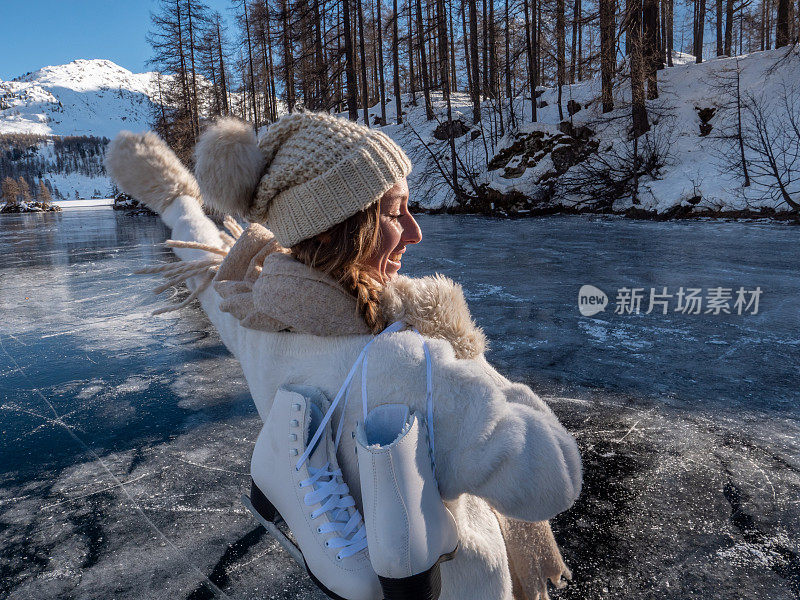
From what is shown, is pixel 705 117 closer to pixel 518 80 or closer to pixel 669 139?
pixel 669 139

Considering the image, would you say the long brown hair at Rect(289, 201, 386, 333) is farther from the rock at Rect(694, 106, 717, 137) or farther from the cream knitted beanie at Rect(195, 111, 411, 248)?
the rock at Rect(694, 106, 717, 137)

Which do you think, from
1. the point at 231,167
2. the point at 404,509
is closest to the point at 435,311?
the point at 404,509

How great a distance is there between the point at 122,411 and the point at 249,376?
2.46m

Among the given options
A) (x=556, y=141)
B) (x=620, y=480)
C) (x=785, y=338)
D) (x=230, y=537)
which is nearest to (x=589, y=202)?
(x=556, y=141)

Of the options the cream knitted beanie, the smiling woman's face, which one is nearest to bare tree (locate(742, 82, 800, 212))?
the smiling woman's face

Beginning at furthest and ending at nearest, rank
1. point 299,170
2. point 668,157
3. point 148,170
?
1. point 668,157
2. point 148,170
3. point 299,170

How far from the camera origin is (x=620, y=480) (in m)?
2.53

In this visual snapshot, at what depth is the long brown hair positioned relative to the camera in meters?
1.18

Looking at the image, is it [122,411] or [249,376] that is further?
[122,411]

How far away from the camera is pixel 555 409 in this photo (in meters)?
3.24

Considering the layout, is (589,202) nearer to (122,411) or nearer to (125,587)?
(122,411)

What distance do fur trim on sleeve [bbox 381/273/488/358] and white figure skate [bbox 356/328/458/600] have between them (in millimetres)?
205

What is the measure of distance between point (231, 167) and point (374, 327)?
55 cm

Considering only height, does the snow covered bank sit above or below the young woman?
above
